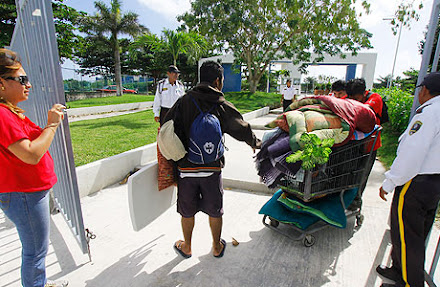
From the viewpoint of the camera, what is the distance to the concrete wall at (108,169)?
384 centimetres

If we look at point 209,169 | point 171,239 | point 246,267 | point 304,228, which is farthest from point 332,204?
point 171,239

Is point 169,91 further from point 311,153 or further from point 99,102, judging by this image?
point 99,102

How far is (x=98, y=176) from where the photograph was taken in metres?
4.07

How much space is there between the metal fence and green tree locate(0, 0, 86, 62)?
53.8 feet

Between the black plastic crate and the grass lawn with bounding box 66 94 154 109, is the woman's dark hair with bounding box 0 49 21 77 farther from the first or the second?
the grass lawn with bounding box 66 94 154 109

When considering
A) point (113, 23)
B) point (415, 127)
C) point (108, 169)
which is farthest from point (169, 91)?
point (113, 23)

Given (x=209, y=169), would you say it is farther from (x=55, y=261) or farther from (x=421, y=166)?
(x=55, y=261)

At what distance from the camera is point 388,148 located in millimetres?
6473

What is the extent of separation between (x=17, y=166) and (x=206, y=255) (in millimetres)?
1840

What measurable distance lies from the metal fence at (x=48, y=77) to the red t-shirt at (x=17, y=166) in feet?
1.56

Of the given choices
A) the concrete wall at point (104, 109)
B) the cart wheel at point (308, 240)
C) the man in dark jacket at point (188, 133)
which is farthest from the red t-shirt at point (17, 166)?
the concrete wall at point (104, 109)

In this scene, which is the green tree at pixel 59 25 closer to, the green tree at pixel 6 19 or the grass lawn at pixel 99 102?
the green tree at pixel 6 19

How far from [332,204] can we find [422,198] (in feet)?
3.25

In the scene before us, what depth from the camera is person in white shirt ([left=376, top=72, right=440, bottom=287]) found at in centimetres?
181
